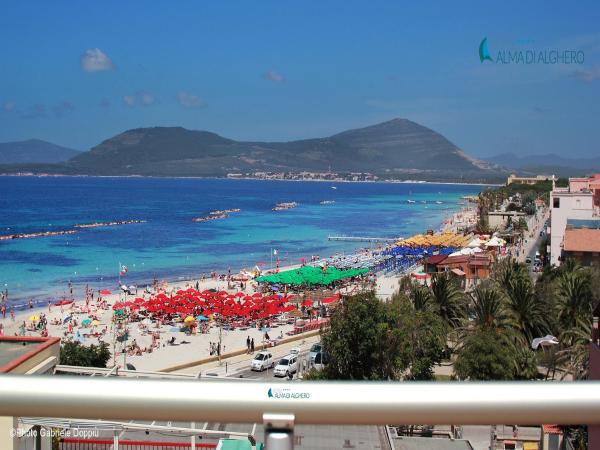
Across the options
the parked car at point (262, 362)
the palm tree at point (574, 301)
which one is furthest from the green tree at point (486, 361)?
A: the parked car at point (262, 362)

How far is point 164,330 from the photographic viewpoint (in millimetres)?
24719

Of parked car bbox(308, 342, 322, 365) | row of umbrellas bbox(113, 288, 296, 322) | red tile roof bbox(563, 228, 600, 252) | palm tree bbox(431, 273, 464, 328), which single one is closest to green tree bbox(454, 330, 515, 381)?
parked car bbox(308, 342, 322, 365)

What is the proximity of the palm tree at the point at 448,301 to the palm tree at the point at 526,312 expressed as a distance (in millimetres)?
1949

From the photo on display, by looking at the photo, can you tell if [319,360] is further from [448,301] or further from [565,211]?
[565,211]

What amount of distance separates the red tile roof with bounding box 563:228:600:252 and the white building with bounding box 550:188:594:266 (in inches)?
166

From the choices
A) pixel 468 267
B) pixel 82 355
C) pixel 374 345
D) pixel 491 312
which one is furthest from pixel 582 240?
pixel 82 355

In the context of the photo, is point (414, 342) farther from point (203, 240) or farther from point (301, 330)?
point (203, 240)

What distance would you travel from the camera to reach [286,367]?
55.8 feet

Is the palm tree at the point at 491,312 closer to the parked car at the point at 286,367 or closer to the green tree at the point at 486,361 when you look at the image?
the green tree at the point at 486,361

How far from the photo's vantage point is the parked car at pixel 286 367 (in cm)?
1685

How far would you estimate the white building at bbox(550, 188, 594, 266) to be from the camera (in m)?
32.2

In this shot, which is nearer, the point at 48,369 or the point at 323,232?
the point at 48,369

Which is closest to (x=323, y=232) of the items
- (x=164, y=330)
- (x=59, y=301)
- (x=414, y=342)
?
(x=59, y=301)

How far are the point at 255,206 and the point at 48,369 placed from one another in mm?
107749
